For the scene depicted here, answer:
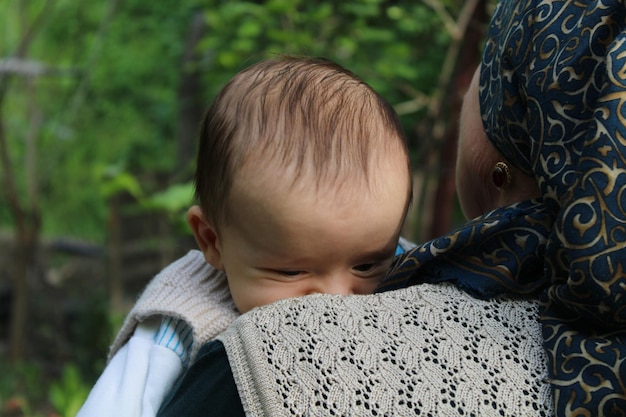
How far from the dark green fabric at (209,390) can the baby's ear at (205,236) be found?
0.34 meters

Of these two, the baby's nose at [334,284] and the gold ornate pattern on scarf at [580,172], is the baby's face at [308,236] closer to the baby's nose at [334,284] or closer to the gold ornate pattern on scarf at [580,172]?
the baby's nose at [334,284]

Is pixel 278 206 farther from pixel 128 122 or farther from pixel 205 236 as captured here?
pixel 128 122

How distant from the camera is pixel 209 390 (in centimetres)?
116

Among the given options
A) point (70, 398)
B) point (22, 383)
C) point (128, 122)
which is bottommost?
point (22, 383)

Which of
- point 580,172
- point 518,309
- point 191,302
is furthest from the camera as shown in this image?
point 191,302

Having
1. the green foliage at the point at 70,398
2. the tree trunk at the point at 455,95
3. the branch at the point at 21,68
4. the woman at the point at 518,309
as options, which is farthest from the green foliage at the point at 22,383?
the woman at the point at 518,309

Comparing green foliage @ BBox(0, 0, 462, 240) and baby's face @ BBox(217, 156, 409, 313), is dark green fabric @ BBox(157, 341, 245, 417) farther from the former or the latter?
green foliage @ BBox(0, 0, 462, 240)

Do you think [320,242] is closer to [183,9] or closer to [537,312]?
[537,312]

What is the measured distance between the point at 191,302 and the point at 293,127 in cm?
41

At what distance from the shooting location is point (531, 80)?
119 centimetres

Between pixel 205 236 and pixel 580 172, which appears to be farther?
pixel 205 236

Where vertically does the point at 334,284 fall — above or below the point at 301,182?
below

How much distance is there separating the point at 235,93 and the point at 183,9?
5.67 m

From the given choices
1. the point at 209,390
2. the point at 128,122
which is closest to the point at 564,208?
the point at 209,390
